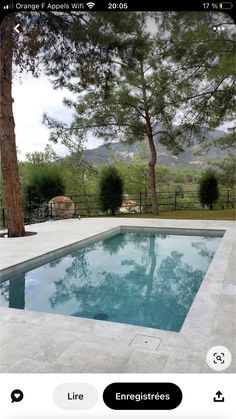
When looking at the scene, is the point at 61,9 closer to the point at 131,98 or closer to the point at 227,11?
the point at 227,11

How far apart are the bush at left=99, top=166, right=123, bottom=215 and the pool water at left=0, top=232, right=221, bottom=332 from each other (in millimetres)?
5377

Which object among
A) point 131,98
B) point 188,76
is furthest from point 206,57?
point 131,98

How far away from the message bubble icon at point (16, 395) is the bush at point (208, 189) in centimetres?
1249

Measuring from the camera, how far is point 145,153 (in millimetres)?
21266

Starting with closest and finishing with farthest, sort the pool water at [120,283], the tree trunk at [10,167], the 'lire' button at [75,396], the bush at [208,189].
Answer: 1. the 'lire' button at [75,396]
2. the pool water at [120,283]
3. the tree trunk at [10,167]
4. the bush at [208,189]

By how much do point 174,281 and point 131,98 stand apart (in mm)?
7759

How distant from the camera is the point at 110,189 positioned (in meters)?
12.0

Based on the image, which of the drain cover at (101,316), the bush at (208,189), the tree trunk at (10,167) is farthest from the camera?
the bush at (208,189)

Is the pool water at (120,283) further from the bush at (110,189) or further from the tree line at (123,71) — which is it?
the bush at (110,189)

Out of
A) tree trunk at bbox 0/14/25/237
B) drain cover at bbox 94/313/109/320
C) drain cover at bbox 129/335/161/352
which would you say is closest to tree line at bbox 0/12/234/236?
tree trunk at bbox 0/14/25/237

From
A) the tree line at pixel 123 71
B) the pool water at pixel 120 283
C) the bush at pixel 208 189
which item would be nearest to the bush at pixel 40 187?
the tree line at pixel 123 71

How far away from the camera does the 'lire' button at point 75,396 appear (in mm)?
1102

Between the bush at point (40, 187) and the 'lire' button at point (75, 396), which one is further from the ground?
the bush at point (40, 187)

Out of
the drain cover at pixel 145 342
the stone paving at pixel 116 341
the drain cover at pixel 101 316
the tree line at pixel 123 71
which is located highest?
the tree line at pixel 123 71
